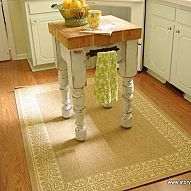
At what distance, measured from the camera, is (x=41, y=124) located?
2.35m

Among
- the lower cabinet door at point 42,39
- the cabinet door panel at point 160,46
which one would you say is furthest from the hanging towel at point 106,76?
the lower cabinet door at point 42,39

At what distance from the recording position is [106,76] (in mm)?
2006

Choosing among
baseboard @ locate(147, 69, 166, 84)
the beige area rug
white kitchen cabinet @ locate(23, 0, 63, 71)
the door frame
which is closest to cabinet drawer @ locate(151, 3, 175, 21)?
baseboard @ locate(147, 69, 166, 84)

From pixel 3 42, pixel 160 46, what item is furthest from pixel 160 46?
pixel 3 42

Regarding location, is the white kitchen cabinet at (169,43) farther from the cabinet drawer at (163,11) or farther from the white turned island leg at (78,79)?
the white turned island leg at (78,79)

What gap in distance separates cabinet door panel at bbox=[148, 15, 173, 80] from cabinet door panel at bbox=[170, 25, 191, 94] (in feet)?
0.31

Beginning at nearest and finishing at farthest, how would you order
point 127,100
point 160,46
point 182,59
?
point 127,100 < point 182,59 < point 160,46

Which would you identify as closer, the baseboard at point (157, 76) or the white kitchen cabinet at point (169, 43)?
the white kitchen cabinet at point (169, 43)

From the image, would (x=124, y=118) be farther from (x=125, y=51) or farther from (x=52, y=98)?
(x=52, y=98)

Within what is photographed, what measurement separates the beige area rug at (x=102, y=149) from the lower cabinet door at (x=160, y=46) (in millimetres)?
456

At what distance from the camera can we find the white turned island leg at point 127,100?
204cm

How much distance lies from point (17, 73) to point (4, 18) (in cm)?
76

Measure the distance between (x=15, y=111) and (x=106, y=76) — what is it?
1.03 meters

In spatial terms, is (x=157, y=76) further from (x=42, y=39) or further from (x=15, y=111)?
(x=15, y=111)
